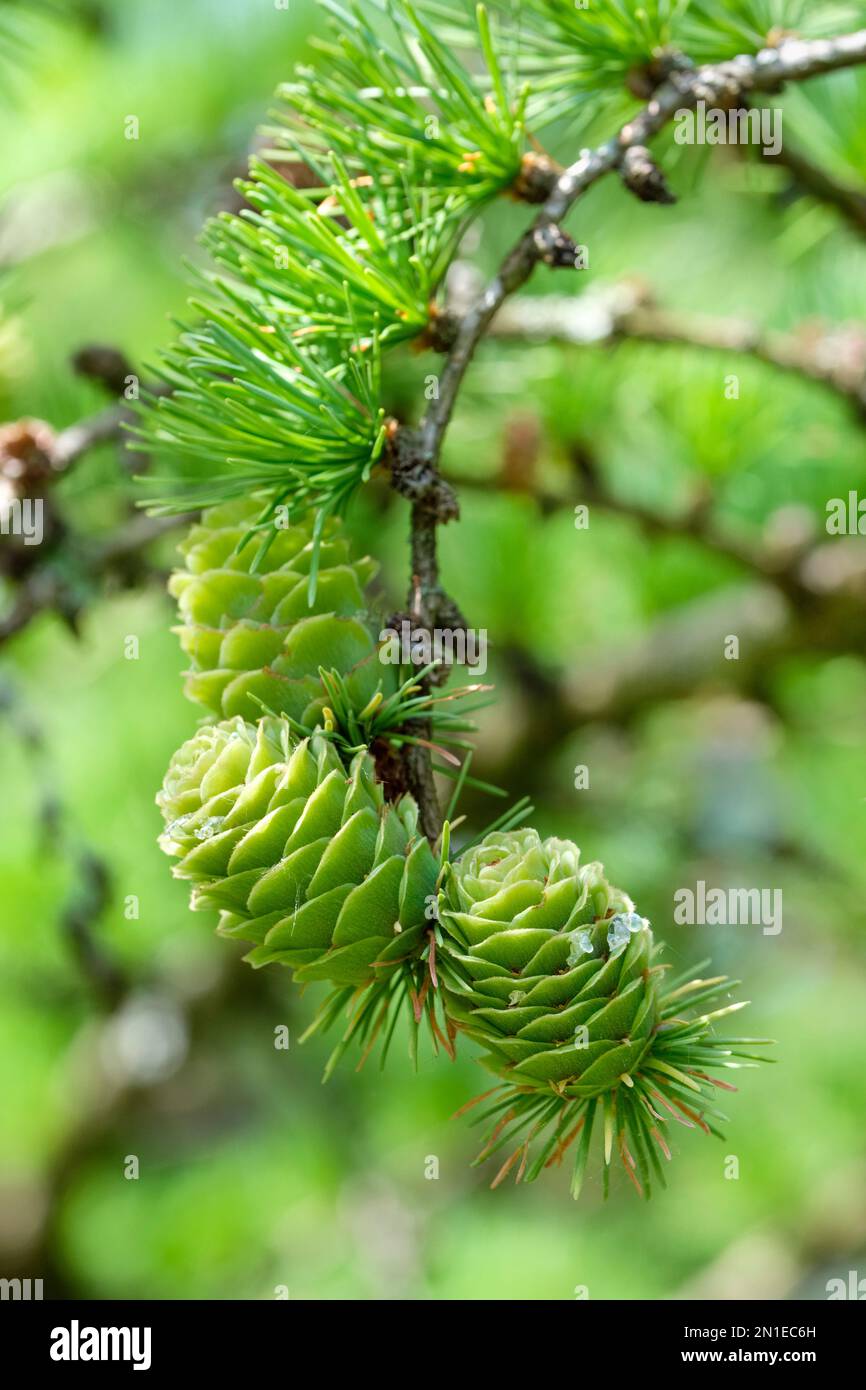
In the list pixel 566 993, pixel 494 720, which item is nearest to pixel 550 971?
pixel 566 993

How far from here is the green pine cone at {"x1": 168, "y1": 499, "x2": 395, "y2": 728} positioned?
433 millimetres

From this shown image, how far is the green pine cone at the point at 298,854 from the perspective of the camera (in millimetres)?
390

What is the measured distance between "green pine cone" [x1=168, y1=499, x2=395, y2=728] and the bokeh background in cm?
24

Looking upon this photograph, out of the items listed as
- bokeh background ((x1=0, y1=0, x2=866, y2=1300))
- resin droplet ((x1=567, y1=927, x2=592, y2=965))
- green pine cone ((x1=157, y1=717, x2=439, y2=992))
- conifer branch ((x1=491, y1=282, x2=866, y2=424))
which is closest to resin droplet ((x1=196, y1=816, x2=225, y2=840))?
green pine cone ((x1=157, y1=717, x2=439, y2=992))

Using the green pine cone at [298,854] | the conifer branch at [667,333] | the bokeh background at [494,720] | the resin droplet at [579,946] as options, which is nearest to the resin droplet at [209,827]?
the green pine cone at [298,854]

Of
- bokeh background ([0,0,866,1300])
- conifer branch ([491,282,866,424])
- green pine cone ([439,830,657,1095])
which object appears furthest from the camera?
bokeh background ([0,0,866,1300])

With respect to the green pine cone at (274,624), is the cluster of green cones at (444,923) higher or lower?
lower

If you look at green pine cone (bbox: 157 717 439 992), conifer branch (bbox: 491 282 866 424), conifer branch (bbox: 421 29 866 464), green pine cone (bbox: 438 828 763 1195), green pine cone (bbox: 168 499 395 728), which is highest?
conifer branch (bbox: 491 282 866 424)

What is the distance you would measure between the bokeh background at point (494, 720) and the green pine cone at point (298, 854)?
310mm

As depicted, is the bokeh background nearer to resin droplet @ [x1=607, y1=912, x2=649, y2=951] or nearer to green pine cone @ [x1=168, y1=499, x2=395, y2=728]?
green pine cone @ [x1=168, y1=499, x2=395, y2=728]

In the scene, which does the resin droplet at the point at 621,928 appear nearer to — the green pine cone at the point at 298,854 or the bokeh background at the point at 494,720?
the green pine cone at the point at 298,854

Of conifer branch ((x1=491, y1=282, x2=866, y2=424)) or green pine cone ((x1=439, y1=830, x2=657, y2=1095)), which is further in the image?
conifer branch ((x1=491, y1=282, x2=866, y2=424))

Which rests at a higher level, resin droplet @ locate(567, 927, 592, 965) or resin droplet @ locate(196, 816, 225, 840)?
resin droplet @ locate(196, 816, 225, 840)

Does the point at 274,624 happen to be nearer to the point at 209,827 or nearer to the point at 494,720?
the point at 209,827
